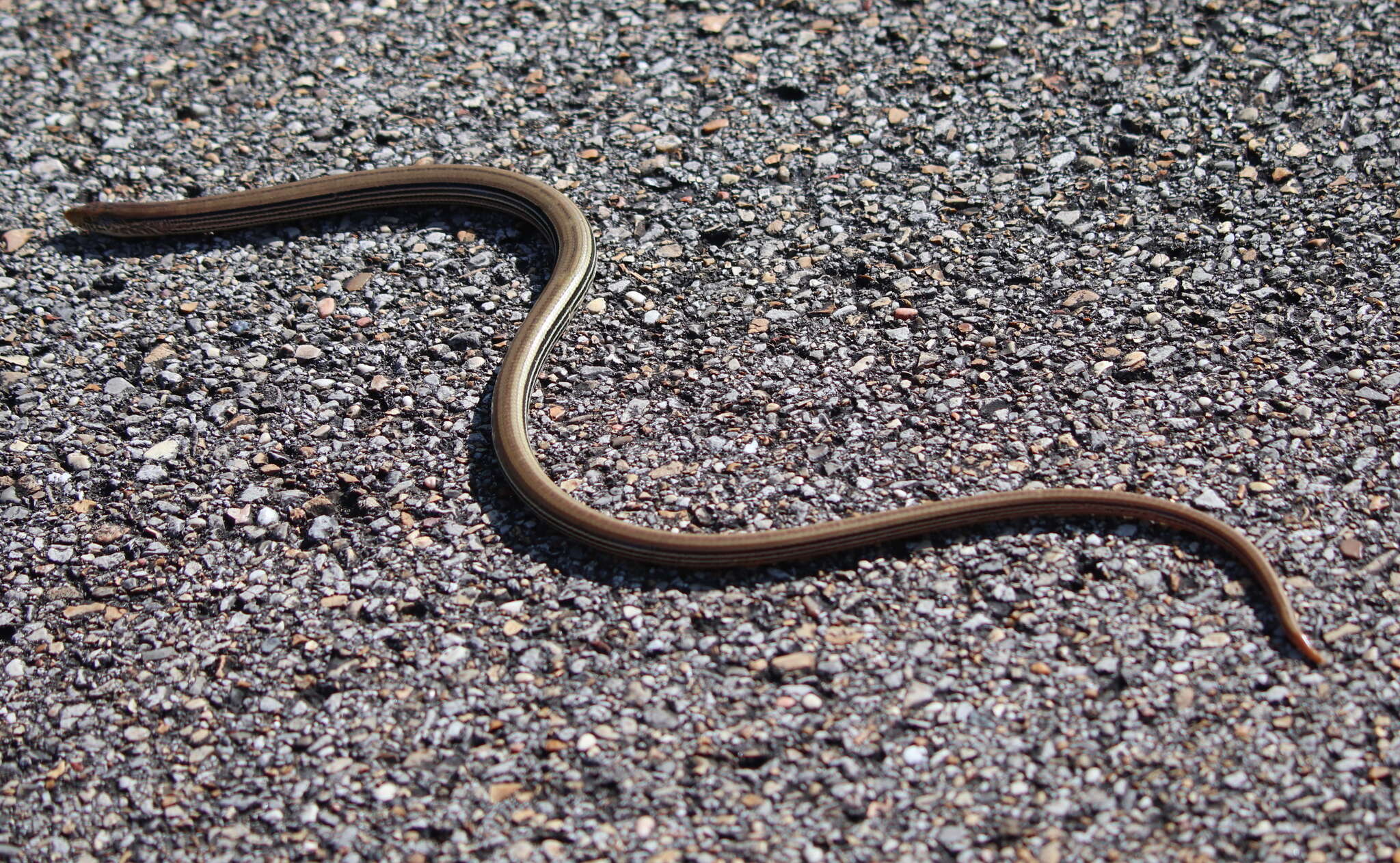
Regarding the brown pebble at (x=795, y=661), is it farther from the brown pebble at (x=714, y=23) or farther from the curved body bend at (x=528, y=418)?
the brown pebble at (x=714, y=23)

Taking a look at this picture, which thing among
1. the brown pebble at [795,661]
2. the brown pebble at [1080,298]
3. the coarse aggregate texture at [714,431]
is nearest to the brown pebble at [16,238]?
the coarse aggregate texture at [714,431]

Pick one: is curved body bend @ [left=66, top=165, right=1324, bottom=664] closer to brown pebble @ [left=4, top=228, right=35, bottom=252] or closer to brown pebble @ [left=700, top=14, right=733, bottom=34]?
brown pebble @ [left=4, top=228, right=35, bottom=252]

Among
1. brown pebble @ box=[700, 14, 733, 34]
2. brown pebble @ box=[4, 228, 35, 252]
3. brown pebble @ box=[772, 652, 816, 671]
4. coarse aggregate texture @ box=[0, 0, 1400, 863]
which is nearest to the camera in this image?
coarse aggregate texture @ box=[0, 0, 1400, 863]

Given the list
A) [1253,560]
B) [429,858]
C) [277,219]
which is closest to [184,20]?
[277,219]

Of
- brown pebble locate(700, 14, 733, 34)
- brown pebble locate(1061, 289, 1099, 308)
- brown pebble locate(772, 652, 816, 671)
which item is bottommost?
brown pebble locate(772, 652, 816, 671)

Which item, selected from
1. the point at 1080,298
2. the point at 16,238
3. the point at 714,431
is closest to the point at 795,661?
the point at 714,431

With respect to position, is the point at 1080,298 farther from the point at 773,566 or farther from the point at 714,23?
the point at 714,23

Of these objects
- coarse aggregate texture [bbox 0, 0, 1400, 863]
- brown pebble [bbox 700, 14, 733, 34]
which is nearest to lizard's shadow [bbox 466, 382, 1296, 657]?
A: coarse aggregate texture [bbox 0, 0, 1400, 863]
